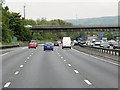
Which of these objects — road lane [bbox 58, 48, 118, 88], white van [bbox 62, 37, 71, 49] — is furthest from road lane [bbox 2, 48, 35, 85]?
white van [bbox 62, 37, 71, 49]

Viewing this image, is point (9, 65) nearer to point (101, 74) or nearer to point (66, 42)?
point (101, 74)

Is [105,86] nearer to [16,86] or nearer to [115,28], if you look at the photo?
[16,86]

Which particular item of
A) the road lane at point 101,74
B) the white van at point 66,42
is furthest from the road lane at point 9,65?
the white van at point 66,42

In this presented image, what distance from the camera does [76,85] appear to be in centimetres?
1423

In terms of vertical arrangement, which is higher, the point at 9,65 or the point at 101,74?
the point at 101,74

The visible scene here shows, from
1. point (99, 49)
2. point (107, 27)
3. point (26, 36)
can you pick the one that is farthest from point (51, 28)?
point (99, 49)

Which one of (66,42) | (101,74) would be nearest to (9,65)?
(101,74)

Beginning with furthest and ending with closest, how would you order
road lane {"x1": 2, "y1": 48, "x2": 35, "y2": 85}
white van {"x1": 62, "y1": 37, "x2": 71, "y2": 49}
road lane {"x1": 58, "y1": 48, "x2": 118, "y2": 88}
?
1. white van {"x1": 62, "y1": 37, "x2": 71, "y2": 49}
2. road lane {"x1": 2, "y1": 48, "x2": 35, "y2": 85}
3. road lane {"x1": 58, "y1": 48, "x2": 118, "y2": 88}

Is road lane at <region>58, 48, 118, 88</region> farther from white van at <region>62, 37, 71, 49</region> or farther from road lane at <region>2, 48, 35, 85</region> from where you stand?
white van at <region>62, 37, 71, 49</region>

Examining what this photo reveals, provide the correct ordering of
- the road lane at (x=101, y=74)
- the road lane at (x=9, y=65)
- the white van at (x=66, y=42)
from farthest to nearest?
the white van at (x=66, y=42)
the road lane at (x=9, y=65)
the road lane at (x=101, y=74)

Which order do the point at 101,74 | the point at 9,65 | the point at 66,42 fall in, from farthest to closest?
the point at 66,42 < the point at 9,65 < the point at 101,74

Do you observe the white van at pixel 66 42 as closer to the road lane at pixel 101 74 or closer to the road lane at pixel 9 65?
the road lane at pixel 9 65

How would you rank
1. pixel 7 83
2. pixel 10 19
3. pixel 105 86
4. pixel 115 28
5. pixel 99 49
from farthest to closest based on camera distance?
pixel 115 28 < pixel 10 19 < pixel 99 49 < pixel 7 83 < pixel 105 86

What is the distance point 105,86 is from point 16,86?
3277mm
